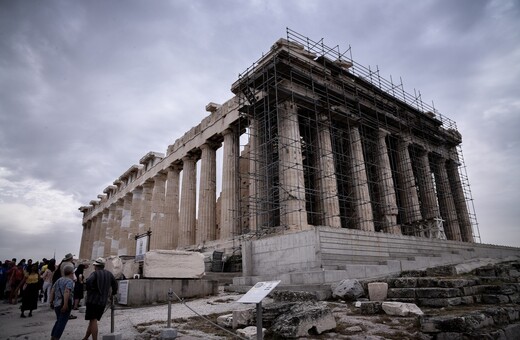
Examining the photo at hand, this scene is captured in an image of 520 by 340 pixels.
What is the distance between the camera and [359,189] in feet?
72.4

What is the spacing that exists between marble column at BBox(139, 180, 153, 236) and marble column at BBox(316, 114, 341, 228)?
19.1 metres

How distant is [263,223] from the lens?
19.8 metres

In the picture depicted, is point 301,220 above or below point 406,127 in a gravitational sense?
below

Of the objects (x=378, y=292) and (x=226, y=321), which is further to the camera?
(x=378, y=292)

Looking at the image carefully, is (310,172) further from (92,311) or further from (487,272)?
(92,311)

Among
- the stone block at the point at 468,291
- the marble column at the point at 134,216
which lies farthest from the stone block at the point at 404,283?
the marble column at the point at 134,216

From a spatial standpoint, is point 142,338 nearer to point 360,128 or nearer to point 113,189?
point 360,128

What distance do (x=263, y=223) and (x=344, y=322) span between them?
43.9 ft

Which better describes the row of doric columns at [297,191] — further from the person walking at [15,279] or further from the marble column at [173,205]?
the person walking at [15,279]

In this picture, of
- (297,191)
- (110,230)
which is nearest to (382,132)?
(297,191)

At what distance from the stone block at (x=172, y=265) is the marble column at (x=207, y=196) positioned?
35.3ft

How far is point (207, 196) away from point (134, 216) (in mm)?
15025

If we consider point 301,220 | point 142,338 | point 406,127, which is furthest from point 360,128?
point 142,338

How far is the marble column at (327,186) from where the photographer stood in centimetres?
1977
